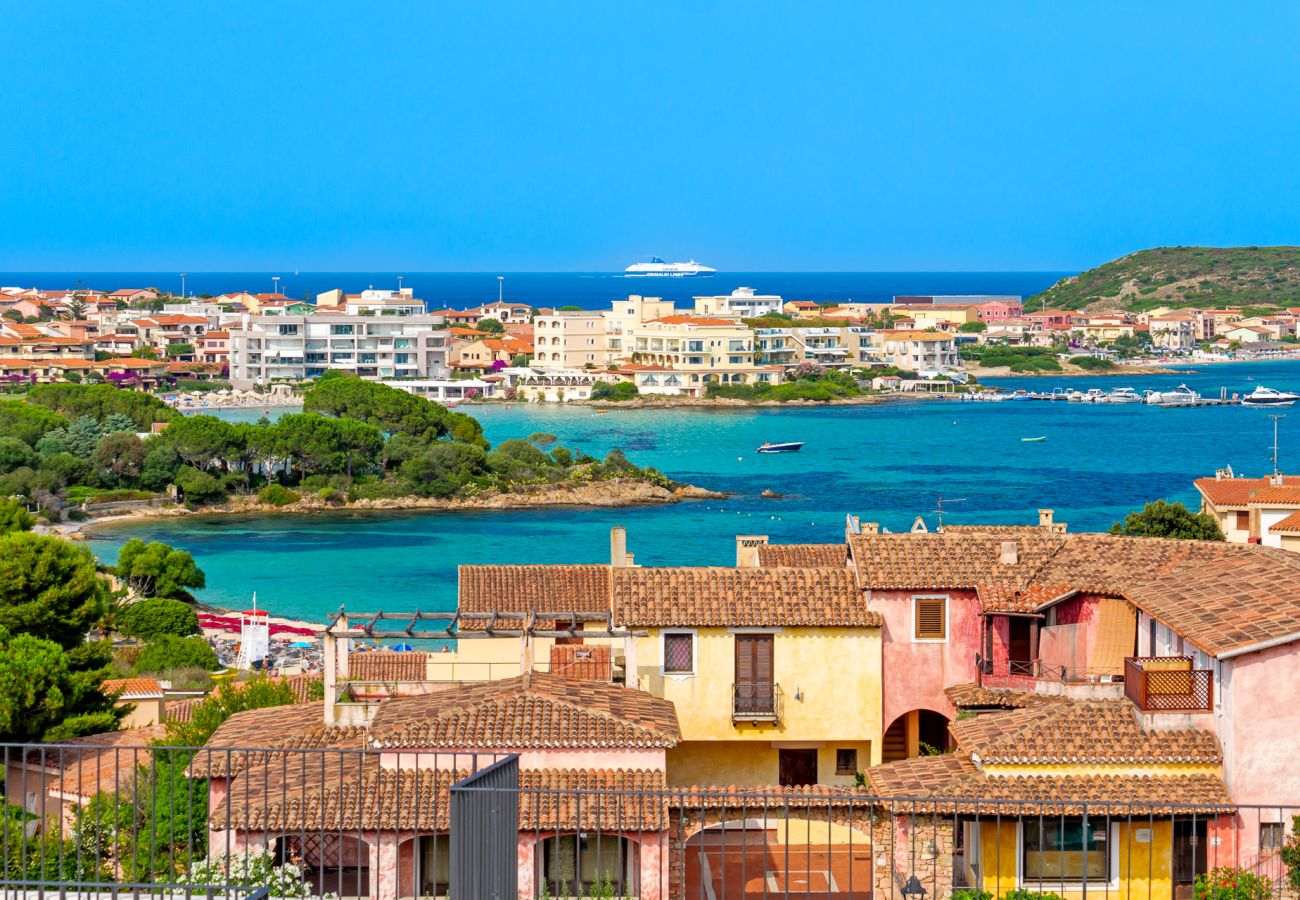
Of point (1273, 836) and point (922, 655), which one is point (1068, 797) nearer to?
Answer: point (1273, 836)

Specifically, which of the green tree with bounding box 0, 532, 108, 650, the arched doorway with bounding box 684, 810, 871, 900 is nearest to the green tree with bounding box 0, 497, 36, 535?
the green tree with bounding box 0, 532, 108, 650

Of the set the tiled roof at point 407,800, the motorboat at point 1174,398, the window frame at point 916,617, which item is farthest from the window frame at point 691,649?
the motorboat at point 1174,398

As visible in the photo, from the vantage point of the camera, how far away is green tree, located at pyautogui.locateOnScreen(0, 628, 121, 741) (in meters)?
13.5

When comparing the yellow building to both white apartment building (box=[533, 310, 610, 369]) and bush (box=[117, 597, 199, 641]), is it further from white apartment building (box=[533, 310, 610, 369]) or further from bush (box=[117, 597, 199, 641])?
white apartment building (box=[533, 310, 610, 369])

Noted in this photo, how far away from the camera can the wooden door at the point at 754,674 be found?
12023 mm

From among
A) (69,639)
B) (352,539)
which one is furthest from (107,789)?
(352,539)

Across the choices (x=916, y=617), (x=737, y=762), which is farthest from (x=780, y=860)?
(x=916, y=617)

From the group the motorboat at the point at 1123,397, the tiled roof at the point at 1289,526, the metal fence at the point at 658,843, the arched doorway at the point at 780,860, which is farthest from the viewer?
the motorboat at the point at 1123,397

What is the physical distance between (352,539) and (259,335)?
47.1 metres

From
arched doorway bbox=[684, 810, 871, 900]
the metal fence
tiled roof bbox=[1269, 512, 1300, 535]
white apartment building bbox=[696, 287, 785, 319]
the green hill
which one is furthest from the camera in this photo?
the green hill

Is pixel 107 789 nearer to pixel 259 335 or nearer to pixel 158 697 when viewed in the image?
pixel 158 697

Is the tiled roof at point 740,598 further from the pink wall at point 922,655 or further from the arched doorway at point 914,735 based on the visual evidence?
the arched doorway at point 914,735

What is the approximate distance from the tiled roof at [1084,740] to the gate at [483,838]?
4284 mm

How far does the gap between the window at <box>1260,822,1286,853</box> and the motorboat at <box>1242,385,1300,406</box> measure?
82.2m
